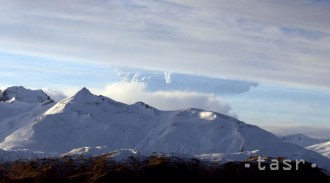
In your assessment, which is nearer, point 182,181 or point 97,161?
point 182,181

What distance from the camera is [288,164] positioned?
617 feet

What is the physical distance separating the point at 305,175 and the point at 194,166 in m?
34.2

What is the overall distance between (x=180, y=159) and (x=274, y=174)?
31.4 meters

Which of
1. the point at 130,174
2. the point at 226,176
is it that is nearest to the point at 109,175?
the point at 130,174

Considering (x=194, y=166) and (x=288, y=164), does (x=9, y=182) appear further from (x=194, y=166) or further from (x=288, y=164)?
(x=288, y=164)

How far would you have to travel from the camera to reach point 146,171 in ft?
595

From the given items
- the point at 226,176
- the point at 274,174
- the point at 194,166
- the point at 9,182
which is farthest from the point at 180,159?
the point at 9,182

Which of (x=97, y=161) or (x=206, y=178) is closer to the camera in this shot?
(x=206, y=178)

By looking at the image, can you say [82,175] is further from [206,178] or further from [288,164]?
[288,164]

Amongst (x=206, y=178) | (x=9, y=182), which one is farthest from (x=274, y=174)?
(x=9, y=182)

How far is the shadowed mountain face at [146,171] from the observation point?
179 meters

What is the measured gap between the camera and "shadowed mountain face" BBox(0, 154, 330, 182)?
586ft

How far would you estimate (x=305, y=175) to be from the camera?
18538 centimetres

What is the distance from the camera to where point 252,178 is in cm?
18125
